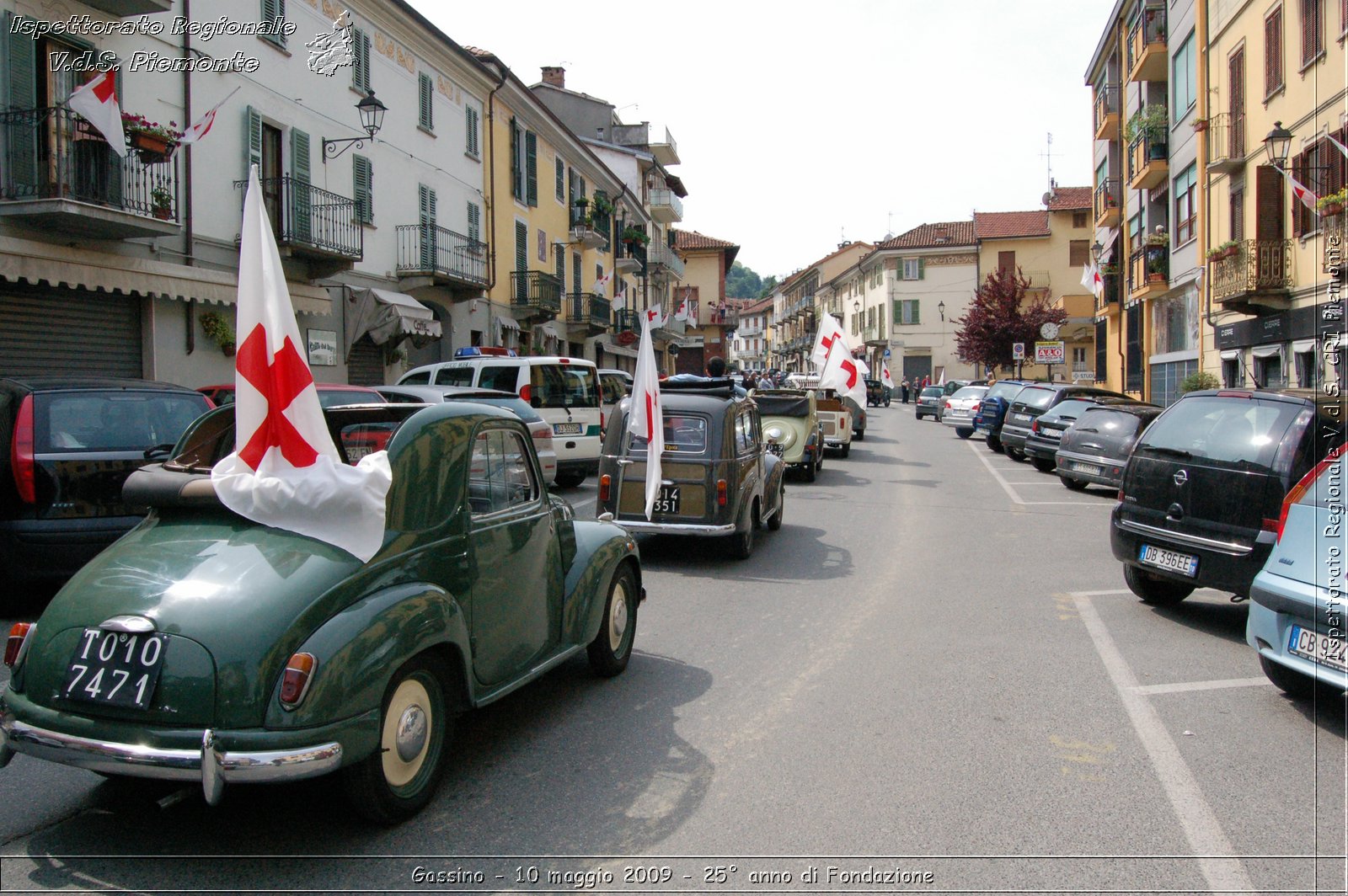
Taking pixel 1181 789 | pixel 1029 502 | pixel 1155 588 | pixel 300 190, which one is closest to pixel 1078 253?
pixel 1029 502

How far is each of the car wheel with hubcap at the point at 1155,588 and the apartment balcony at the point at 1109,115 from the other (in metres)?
32.8

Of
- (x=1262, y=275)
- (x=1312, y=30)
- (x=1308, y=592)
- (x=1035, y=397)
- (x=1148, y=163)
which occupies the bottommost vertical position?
(x=1308, y=592)

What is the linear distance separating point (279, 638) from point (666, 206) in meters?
54.4

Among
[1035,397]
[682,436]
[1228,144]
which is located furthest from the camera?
[1228,144]

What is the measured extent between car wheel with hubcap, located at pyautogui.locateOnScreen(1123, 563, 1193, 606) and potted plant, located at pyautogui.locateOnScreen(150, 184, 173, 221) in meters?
13.8

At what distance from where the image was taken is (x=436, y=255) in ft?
81.4

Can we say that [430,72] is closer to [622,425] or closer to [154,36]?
[154,36]

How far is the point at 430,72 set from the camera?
2516 cm

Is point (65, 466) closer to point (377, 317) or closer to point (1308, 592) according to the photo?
point (1308, 592)

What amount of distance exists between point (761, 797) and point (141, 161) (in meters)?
14.2

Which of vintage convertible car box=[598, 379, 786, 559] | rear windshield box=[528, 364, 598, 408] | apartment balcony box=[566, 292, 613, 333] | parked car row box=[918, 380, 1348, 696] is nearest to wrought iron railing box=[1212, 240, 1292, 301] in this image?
rear windshield box=[528, 364, 598, 408]

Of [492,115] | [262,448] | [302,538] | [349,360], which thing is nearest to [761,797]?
[302,538]

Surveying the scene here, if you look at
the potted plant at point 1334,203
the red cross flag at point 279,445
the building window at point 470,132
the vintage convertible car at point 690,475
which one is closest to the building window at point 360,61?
the building window at point 470,132

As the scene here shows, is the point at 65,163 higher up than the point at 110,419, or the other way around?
the point at 65,163
